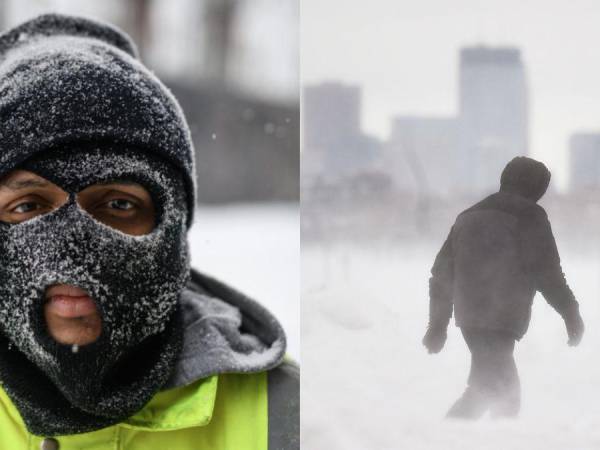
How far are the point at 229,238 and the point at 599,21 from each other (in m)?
3.27

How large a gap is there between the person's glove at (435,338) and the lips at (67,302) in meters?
0.57

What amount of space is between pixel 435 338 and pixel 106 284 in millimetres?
556

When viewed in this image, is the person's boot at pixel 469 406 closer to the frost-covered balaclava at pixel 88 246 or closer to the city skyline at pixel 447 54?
the city skyline at pixel 447 54

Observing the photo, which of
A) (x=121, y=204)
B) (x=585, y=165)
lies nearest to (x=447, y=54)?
(x=585, y=165)

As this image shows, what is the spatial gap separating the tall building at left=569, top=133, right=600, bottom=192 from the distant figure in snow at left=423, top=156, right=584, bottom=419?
0.13 ft

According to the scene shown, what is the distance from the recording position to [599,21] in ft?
3.29

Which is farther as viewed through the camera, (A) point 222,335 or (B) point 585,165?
(A) point 222,335

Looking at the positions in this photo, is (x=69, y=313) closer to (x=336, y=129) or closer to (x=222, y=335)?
(x=222, y=335)

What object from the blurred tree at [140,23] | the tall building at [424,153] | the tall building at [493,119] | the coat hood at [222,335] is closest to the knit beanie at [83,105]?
the coat hood at [222,335]

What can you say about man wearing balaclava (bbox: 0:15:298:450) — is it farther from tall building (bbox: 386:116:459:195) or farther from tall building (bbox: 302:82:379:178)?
tall building (bbox: 386:116:459:195)

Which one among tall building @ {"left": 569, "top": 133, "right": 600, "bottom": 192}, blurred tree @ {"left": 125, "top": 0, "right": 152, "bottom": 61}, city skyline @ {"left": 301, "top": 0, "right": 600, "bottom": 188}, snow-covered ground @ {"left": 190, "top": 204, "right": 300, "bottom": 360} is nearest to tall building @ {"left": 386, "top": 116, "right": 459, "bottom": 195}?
city skyline @ {"left": 301, "top": 0, "right": 600, "bottom": 188}

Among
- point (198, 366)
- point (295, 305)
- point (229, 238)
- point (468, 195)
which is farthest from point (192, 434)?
point (229, 238)

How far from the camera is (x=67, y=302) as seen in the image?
115cm

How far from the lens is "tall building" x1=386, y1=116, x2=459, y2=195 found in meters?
1.02
